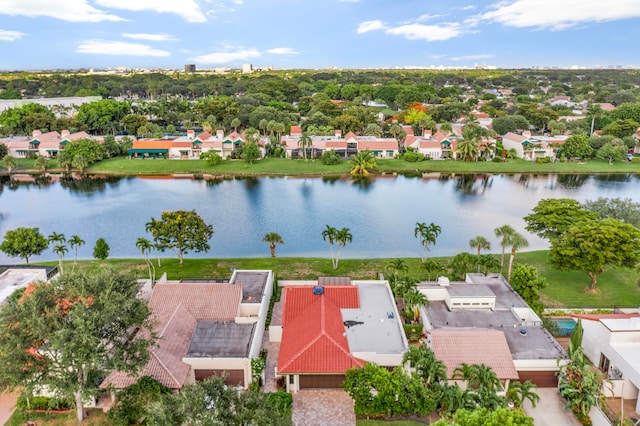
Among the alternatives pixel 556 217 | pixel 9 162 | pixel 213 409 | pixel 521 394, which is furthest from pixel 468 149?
pixel 9 162

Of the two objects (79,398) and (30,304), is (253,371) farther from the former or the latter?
(30,304)

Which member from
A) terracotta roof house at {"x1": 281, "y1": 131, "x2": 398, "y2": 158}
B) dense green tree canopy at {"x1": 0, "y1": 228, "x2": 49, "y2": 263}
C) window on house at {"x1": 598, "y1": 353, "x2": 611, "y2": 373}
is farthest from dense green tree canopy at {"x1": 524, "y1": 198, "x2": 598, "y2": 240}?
terracotta roof house at {"x1": 281, "y1": 131, "x2": 398, "y2": 158}

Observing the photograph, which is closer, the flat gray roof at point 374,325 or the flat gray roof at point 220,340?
the flat gray roof at point 220,340

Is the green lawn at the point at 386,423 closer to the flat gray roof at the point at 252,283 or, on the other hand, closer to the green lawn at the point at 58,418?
the flat gray roof at the point at 252,283

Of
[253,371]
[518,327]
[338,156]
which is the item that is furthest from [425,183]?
[253,371]

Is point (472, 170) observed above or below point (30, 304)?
below

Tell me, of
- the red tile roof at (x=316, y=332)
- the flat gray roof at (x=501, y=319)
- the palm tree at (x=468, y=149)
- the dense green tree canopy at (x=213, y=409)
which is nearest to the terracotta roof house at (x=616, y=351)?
the flat gray roof at (x=501, y=319)

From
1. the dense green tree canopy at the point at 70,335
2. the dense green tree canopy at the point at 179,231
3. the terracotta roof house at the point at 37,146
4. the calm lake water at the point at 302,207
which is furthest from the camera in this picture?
the terracotta roof house at the point at 37,146
